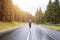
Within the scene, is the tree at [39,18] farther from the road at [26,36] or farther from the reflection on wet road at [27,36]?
the reflection on wet road at [27,36]

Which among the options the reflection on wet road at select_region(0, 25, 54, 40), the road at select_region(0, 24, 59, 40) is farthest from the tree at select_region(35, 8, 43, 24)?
the reflection on wet road at select_region(0, 25, 54, 40)

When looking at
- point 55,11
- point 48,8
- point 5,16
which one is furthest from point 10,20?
point 55,11

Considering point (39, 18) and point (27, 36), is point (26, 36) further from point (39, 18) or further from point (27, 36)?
point (39, 18)

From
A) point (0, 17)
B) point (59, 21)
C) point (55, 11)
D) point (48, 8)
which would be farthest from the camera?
point (48, 8)

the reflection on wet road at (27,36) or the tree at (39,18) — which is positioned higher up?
the tree at (39,18)

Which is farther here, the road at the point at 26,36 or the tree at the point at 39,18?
the tree at the point at 39,18

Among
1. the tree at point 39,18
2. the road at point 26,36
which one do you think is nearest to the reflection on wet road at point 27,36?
the road at point 26,36

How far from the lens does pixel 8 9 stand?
250ft

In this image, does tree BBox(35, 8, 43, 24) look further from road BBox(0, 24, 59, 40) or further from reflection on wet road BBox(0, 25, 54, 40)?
reflection on wet road BBox(0, 25, 54, 40)

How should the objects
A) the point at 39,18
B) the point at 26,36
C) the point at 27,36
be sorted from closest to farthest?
the point at 27,36, the point at 26,36, the point at 39,18

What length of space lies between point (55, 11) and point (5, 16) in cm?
2074

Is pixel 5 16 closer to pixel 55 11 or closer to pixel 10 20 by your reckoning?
pixel 10 20

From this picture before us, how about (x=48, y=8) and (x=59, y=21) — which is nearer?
(x=59, y=21)

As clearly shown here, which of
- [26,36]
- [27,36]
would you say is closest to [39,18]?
[26,36]
